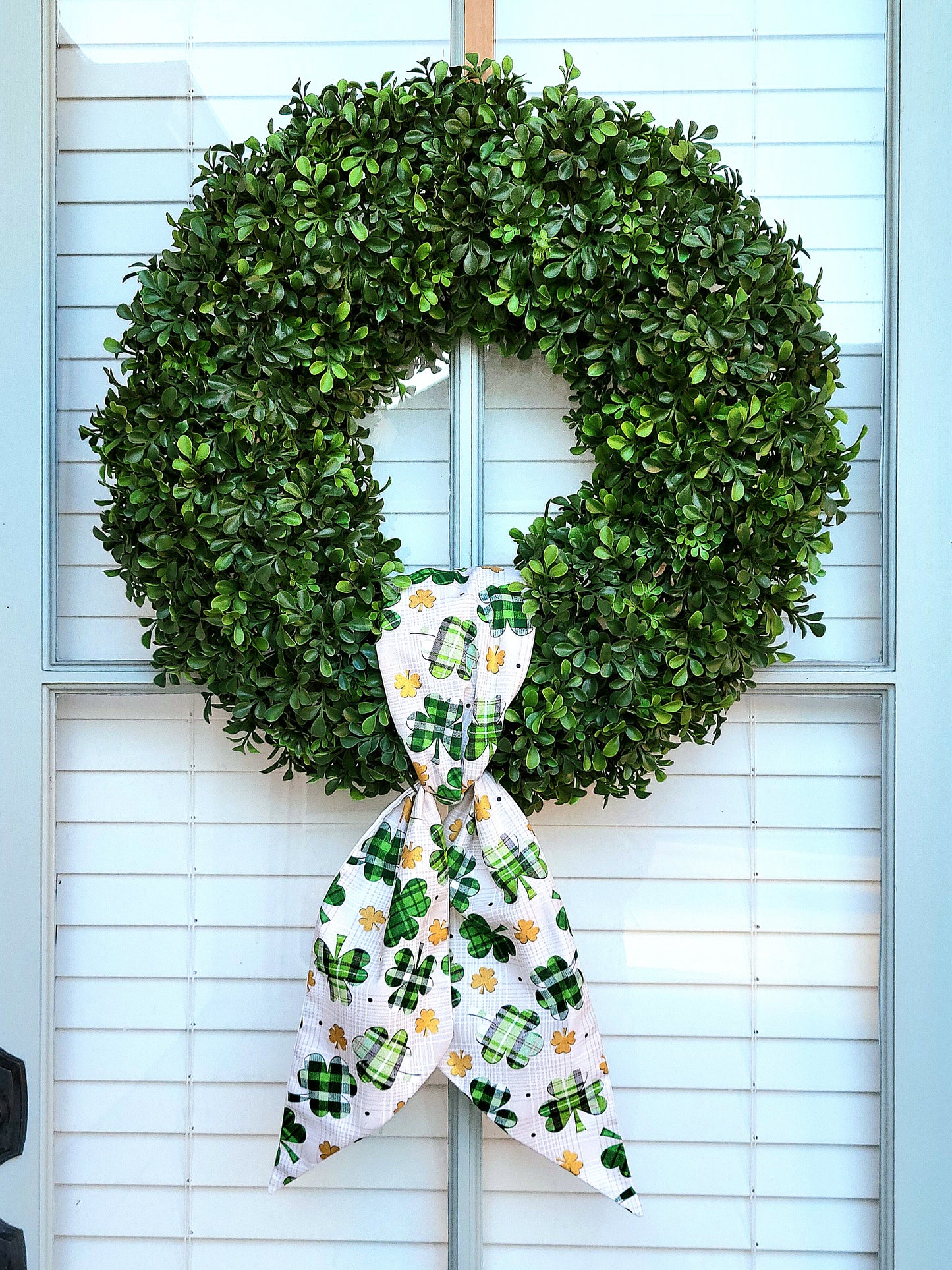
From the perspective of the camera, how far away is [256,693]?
4.30ft

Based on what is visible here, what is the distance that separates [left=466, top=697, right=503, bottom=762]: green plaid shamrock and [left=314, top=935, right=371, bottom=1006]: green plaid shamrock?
0.97 ft

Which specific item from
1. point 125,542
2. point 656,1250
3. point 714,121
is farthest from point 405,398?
point 656,1250

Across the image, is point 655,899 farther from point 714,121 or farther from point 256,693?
point 714,121

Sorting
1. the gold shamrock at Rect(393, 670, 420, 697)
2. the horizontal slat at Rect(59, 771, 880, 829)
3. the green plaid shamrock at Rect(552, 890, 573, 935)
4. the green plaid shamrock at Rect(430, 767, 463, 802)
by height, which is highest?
the gold shamrock at Rect(393, 670, 420, 697)

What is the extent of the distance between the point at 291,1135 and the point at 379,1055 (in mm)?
190

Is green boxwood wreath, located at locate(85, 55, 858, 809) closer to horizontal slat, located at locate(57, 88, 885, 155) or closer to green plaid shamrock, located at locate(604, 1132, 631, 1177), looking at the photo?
horizontal slat, located at locate(57, 88, 885, 155)

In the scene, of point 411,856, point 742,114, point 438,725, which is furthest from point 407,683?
point 742,114

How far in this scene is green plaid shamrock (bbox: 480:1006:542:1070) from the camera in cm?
132

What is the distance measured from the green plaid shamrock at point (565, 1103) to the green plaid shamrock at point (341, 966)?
11.3 inches

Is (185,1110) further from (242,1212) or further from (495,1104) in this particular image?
(495,1104)

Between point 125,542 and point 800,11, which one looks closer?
point 125,542

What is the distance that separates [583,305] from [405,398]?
1.01 feet

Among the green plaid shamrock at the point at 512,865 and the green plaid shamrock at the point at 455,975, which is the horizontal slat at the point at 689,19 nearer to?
the green plaid shamrock at the point at 512,865

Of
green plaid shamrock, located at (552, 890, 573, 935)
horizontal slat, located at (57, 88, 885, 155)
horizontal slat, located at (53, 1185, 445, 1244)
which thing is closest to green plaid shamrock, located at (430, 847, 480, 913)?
green plaid shamrock, located at (552, 890, 573, 935)
